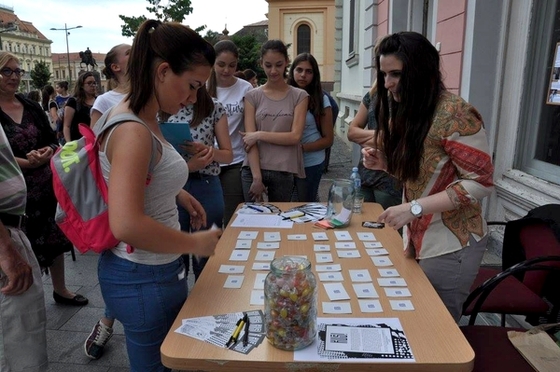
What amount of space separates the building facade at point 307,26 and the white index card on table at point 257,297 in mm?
27616

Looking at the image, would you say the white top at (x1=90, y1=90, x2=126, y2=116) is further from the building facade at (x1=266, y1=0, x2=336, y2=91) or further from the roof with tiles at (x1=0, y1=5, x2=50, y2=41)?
the roof with tiles at (x1=0, y1=5, x2=50, y2=41)

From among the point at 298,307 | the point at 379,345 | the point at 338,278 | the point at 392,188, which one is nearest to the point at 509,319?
the point at 392,188

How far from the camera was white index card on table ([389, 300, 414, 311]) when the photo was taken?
1435mm

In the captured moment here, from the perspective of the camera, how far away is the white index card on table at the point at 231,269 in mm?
1729

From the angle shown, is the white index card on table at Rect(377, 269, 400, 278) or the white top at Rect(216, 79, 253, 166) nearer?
the white index card on table at Rect(377, 269, 400, 278)

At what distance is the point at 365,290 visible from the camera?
5.12 feet

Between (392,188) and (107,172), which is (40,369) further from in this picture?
(392,188)

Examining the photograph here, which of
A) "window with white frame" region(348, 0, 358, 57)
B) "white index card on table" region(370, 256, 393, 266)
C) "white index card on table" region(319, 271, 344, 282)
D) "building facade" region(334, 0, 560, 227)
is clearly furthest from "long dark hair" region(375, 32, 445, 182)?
"window with white frame" region(348, 0, 358, 57)

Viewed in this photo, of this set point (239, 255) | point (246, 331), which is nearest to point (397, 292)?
point (246, 331)

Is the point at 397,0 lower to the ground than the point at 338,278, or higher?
higher

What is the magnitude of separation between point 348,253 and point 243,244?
493 millimetres

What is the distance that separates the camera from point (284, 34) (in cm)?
2898

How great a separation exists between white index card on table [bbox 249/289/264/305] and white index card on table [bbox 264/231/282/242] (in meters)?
0.53

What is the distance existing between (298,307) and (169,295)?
48 centimetres
